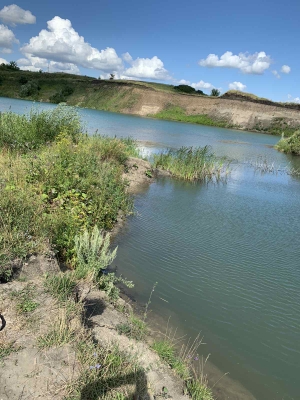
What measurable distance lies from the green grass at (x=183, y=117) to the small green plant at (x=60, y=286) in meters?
75.1

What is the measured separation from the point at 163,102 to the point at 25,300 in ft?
272

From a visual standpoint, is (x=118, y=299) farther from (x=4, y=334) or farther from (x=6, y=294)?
(x=4, y=334)

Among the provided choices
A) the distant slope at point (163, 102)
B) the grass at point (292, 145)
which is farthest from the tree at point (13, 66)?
the grass at point (292, 145)

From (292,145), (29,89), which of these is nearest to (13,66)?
(29,89)

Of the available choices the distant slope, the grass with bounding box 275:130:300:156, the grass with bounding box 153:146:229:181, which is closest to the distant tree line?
the distant slope

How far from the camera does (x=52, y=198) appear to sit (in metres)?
8.19

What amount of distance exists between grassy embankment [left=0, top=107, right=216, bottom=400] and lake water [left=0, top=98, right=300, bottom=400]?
0.77 meters

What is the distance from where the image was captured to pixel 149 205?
12.5 m

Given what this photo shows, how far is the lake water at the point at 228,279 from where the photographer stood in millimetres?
5125

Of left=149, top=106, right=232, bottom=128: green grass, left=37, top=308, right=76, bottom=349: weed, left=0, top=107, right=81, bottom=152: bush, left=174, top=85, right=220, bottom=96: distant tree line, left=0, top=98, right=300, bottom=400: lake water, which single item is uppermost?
left=174, top=85, right=220, bottom=96: distant tree line

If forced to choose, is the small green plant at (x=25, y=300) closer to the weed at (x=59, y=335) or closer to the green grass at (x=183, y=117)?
the weed at (x=59, y=335)

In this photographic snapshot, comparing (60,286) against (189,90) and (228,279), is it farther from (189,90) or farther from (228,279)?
(189,90)

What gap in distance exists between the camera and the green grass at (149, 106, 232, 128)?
254 ft

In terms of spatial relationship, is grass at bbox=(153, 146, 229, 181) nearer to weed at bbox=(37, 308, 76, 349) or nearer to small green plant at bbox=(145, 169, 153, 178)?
small green plant at bbox=(145, 169, 153, 178)
